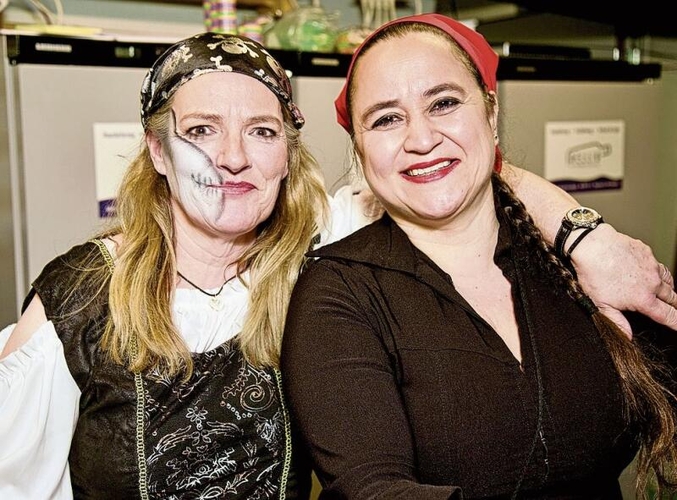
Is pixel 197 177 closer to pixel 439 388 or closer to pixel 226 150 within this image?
pixel 226 150

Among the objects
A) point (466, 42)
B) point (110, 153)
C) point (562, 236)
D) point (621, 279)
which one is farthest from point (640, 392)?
point (110, 153)

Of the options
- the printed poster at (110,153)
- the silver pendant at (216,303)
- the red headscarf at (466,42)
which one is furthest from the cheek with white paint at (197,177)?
the printed poster at (110,153)

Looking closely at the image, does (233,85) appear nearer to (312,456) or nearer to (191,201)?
(191,201)

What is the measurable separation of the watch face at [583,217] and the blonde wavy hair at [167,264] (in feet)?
1.53

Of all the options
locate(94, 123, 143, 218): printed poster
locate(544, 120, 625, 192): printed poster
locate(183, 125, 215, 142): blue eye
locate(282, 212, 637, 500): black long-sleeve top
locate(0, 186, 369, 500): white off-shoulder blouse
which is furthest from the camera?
locate(544, 120, 625, 192): printed poster

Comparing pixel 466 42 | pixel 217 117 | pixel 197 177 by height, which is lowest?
pixel 197 177

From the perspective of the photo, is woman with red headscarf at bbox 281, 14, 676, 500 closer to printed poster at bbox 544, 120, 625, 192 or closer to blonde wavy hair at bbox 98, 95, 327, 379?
blonde wavy hair at bbox 98, 95, 327, 379

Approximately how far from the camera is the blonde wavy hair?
1.33 metres

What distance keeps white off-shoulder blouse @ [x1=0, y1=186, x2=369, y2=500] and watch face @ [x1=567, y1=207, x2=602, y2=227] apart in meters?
0.61

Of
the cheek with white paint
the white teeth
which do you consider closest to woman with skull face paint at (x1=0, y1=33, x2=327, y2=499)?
the cheek with white paint

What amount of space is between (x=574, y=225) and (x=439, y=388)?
41 centimetres

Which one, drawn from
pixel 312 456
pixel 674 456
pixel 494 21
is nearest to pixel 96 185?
pixel 312 456

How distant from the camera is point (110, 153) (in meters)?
1.92

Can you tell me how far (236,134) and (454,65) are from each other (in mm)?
380
